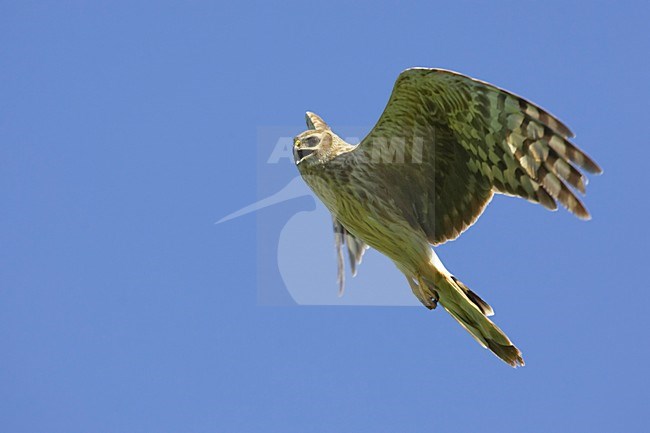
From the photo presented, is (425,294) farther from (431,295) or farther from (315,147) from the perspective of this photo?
(315,147)

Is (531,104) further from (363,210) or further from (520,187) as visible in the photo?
(363,210)

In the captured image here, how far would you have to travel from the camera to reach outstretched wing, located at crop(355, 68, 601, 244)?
7336 mm

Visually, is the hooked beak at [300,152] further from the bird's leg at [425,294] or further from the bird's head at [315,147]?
the bird's leg at [425,294]

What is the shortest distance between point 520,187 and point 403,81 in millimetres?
1061

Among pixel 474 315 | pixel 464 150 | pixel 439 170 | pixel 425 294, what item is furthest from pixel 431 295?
pixel 464 150

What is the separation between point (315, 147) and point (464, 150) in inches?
45.9

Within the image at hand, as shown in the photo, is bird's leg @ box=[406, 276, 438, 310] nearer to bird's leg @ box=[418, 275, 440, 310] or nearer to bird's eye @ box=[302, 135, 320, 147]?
bird's leg @ box=[418, 275, 440, 310]

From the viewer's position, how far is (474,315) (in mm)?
8141

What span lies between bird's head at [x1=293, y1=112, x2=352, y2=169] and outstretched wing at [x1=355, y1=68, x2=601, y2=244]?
27 cm

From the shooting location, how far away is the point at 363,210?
8.43 metres

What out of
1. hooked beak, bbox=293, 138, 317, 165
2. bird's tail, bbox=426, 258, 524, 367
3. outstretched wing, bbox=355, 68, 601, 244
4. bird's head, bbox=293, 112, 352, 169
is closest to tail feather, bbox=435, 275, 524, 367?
bird's tail, bbox=426, 258, 524, 367

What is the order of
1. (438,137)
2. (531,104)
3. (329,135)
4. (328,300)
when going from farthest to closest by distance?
(328,300) → (329,135) → (438,137) → (531,104)

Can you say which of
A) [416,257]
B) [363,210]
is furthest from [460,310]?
[363,210]

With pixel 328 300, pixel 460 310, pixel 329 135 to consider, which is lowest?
pixel 460 310
